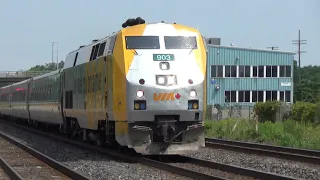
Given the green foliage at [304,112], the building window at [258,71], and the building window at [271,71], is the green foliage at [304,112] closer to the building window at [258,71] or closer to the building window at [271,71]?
the building window at [258,71]

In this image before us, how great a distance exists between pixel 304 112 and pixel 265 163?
18.5 meters

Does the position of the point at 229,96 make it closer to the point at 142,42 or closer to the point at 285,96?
the point at 285,96

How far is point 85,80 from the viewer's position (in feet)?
56.5

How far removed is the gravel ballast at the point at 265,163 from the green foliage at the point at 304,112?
14894mm

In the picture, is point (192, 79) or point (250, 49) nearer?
point (192, 79)

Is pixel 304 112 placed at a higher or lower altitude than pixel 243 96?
lower

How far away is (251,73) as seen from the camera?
58.8 metres

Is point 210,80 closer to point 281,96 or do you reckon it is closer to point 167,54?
point 281,96

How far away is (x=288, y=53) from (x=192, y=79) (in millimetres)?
47776

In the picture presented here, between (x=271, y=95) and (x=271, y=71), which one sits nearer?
(x=271, y=95)

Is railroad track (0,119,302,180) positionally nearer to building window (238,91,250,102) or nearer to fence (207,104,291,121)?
fence (207,104,291,121)

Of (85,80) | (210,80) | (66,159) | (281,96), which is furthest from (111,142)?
(281,96)

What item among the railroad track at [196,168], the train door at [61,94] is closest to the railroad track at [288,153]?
the railroad track at [196,168]

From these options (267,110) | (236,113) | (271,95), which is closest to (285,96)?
(271,95)
